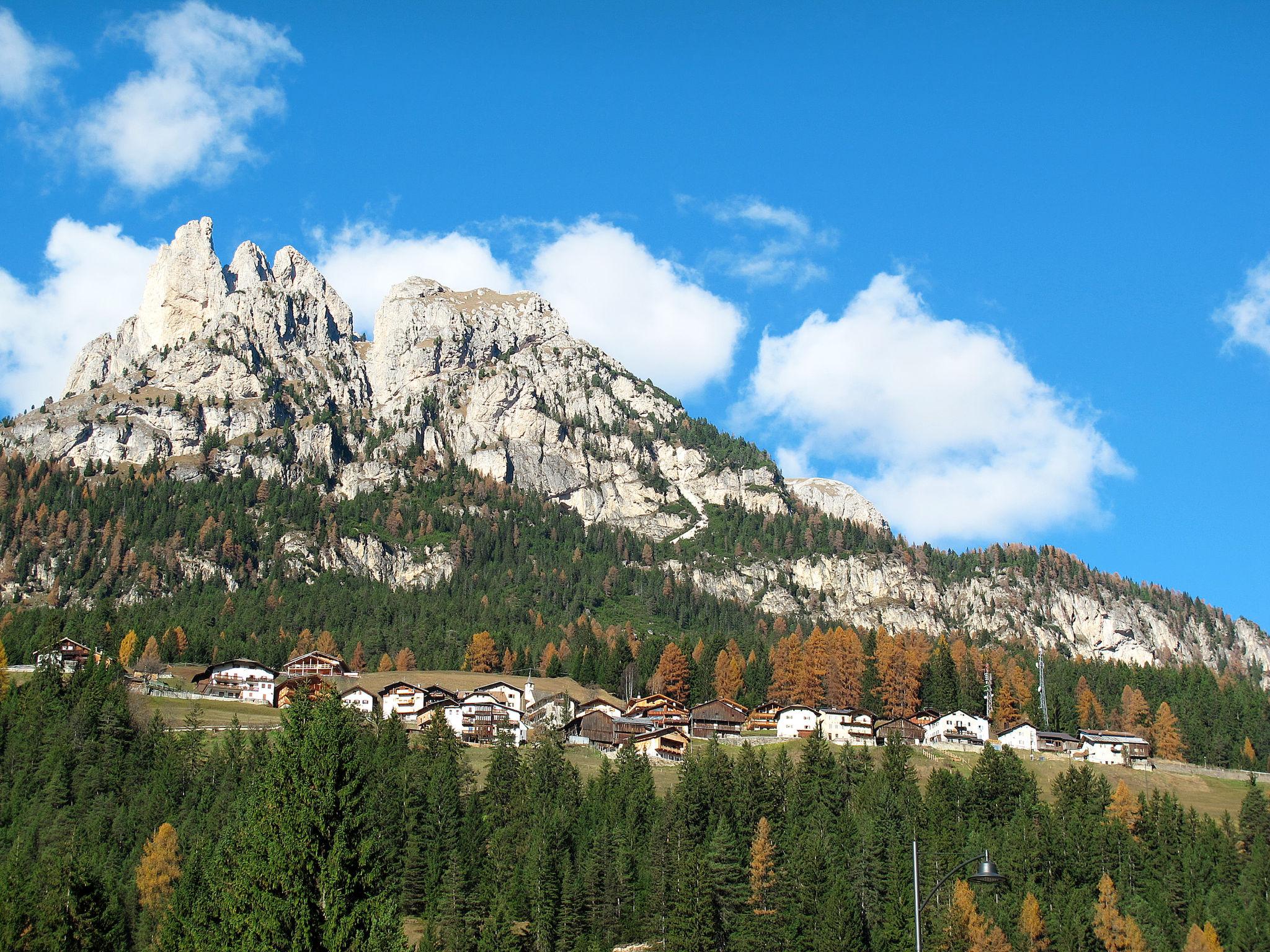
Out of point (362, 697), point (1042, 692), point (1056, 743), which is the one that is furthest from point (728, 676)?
point (362, 697)

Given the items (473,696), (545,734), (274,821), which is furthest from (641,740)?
(274,821)

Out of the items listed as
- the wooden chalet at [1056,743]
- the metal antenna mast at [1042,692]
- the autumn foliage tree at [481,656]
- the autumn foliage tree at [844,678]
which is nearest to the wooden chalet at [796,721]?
the autumn foliage tree at [844,678]

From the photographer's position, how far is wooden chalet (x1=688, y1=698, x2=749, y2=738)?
13541cm

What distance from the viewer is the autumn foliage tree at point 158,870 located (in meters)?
81.6

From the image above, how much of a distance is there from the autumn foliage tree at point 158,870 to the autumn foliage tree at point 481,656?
80.3m

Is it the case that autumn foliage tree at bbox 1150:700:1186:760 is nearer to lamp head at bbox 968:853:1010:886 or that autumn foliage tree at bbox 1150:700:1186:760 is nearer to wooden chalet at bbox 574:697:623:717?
wooden chalet at bbox 574:697:623:717

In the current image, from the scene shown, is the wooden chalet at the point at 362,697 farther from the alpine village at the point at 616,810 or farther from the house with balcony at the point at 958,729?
the house with balcony at the point at 958,729

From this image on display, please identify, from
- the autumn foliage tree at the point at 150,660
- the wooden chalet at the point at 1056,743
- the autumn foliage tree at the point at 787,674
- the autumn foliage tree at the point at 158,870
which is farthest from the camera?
the autumn foliage tree at the point at 787,674

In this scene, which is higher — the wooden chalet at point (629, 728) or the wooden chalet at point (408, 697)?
the wooden chalet at point (408, 697)

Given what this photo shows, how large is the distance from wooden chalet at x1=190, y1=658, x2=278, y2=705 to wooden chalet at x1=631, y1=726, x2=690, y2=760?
5138cm

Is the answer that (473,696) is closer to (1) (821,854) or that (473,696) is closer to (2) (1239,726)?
(1) (821,854)

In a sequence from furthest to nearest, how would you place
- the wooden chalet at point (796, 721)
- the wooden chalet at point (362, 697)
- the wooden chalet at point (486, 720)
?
the wooden chalet at point (362, 697) → the wooden chalet at point (796, 721) → the wooden chalet at point (486, 720)

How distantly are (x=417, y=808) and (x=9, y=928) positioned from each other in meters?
42.4

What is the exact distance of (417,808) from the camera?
291ft
